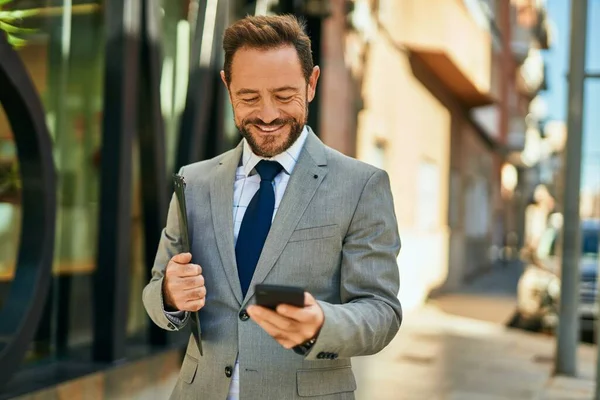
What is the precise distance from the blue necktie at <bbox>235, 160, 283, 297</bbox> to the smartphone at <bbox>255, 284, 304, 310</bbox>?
1.30ft

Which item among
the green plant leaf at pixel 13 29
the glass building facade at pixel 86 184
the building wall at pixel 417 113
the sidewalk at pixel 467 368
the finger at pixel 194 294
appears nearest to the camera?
the finger at pixel 194 294

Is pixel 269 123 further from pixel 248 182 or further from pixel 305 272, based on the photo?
pixel 305 272

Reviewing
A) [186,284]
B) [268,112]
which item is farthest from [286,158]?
[186,284]

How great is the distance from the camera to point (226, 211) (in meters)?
2.09

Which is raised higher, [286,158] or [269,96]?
[269,96]

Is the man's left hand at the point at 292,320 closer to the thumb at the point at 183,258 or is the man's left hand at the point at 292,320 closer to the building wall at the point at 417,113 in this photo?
the thumb at the point at 183,258

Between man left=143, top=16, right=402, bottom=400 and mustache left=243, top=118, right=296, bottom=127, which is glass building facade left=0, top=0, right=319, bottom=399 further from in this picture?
mustache left=243, top=118, right=296, bottom=127

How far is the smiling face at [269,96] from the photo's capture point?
6.37ft

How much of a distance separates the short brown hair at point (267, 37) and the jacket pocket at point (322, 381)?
2.33 ft

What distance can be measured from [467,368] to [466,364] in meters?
0.25

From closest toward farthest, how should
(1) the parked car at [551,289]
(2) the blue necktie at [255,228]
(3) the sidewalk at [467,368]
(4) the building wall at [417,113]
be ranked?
(2) the blue necktie at [255,228], (3) the sidewalk at [467,368], (4) the building wall at [417,113], (1) the parked car at [551,289]

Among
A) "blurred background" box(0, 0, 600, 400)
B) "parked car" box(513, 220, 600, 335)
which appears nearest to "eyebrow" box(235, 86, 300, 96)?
"blurred background" box(0, 0, 600, 400)

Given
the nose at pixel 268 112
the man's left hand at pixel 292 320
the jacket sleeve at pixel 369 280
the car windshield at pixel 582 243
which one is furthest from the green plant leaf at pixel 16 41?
the car windshield at pixel 582 243

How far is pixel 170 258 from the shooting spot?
7.07 ft
